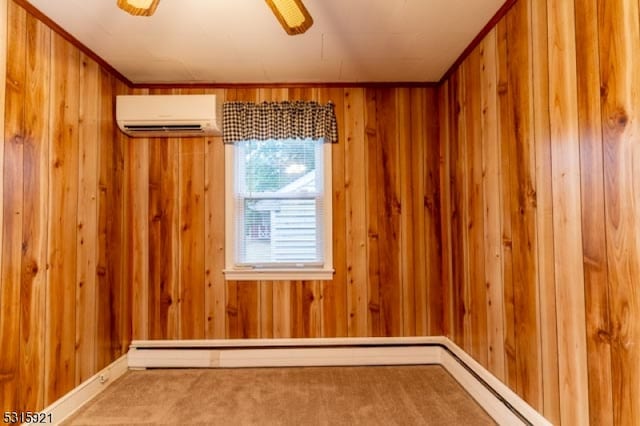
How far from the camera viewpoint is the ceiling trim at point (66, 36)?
6.86 ft

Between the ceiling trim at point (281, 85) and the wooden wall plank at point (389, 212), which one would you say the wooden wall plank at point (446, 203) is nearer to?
the ceiling trim at point (281, 85)

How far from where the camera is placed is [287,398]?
103 inches

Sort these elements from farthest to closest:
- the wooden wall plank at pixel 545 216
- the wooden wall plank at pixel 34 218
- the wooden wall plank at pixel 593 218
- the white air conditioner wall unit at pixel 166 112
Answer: the white air conditioner wall unit at pixel 166 112, the wooden wall plank at pixel 34 218, the wooden wall plank at pixel 545 216, the wooden wall plank at pixel 593 218

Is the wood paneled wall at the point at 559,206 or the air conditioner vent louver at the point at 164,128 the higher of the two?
the air conditioner vent louver at the point at 164,128

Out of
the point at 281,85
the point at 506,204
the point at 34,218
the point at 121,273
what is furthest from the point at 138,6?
the point at 121,273

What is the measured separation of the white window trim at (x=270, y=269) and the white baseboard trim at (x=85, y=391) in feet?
3.60

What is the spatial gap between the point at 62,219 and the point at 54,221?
81 mm

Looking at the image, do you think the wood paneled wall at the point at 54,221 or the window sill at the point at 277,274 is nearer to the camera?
the wood paneled wall at the point at 54,221

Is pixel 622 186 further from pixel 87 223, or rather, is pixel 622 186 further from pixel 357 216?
pixel 87 223

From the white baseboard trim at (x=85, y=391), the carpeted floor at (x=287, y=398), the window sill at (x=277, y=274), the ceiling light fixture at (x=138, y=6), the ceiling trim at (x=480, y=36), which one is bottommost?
the carpeted floor at (x=287, y=398)

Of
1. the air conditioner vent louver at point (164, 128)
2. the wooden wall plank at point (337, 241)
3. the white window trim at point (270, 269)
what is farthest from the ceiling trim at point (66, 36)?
the wooden wall plank at point (337, 241)

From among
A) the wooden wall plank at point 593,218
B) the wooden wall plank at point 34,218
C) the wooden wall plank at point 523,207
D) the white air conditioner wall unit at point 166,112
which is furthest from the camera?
the white air conditioner wall unit at point 166,112

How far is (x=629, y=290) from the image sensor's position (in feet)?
4.39

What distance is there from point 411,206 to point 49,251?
8.89ft
